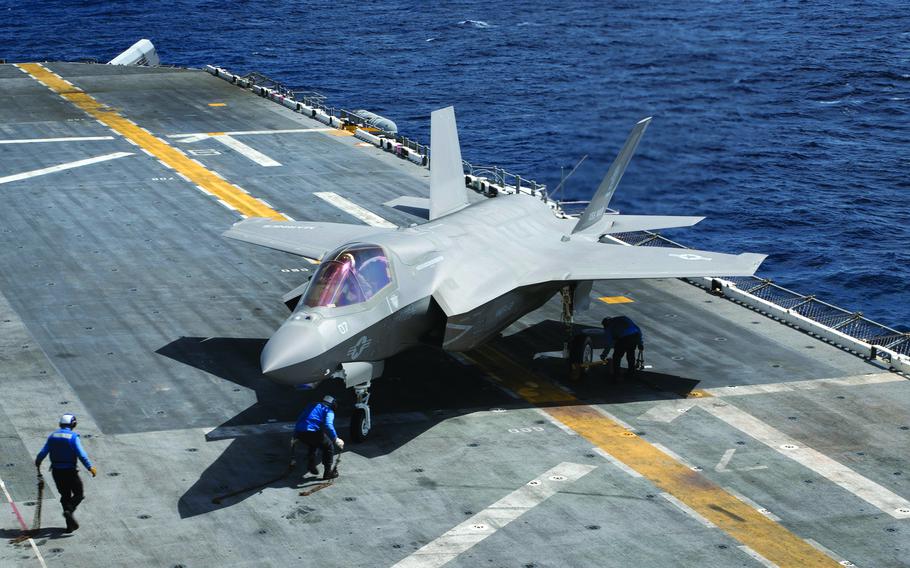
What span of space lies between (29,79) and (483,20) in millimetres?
73324

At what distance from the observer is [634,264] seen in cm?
3306

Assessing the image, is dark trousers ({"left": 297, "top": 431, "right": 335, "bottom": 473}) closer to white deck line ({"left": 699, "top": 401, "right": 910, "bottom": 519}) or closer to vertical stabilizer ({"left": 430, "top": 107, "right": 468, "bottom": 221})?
white deck line ({"left": 699, "top": 401, "right": 910, "bottom": 519})

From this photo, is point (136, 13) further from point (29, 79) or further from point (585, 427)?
point (585, 427)

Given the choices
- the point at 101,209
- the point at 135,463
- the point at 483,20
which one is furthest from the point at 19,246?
the point at 483,20

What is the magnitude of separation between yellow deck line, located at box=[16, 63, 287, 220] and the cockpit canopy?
18484 millimetres

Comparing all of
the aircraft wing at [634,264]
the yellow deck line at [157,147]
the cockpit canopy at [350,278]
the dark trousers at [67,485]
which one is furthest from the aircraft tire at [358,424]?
the yellow deck line at [157,147]

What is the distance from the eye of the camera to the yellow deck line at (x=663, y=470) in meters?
23.6

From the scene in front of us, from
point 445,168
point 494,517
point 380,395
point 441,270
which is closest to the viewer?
point 494,517

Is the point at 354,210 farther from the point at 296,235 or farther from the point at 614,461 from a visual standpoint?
the point at 614,461

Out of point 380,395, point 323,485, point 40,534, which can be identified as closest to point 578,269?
point 380,395

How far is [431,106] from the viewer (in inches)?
3809

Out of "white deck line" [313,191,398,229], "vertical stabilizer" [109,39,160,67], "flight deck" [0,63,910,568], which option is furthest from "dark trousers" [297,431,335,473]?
"vertical stabilizer" [109,39,160,67]

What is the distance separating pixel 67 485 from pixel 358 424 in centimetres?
702

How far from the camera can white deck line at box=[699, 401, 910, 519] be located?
2572 cm
